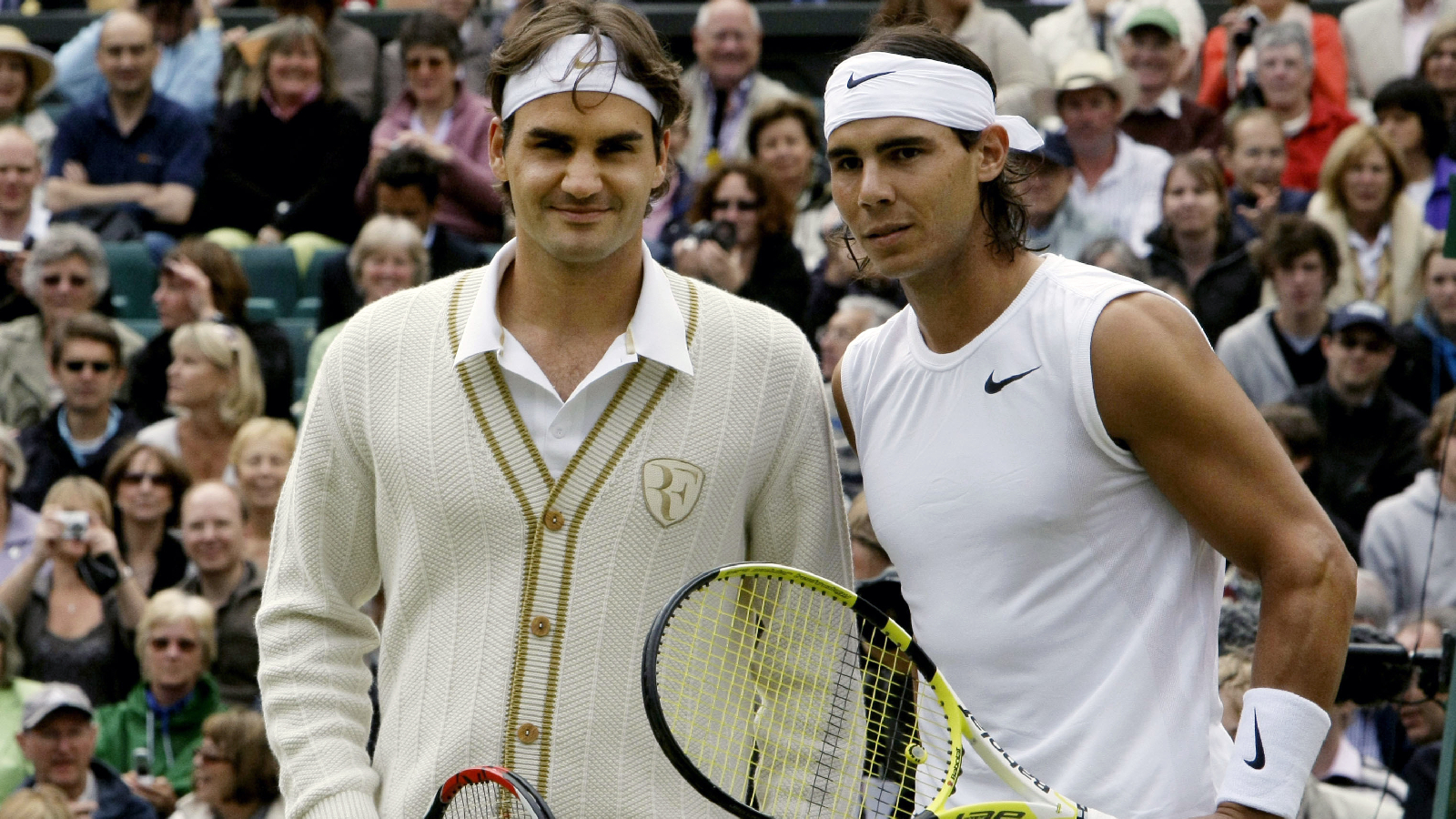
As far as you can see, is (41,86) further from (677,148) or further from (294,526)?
(294,526)

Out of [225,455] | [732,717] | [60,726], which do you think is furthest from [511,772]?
[225,455]

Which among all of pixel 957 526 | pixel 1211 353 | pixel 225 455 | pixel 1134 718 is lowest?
pixel 225 455

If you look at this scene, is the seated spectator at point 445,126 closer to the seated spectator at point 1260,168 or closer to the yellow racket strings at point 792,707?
the seated spectator at point 1260,168

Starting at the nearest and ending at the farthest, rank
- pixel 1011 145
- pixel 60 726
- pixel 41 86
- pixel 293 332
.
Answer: pixel 1011 145 → pixel 60 726 → pixel 293 332 → pixel 41 86

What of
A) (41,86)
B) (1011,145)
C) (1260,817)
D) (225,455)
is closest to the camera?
(1260,817)

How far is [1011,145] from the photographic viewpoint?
328 cm

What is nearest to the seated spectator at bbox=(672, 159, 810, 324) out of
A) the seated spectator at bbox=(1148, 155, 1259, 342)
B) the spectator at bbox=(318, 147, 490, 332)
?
the spectator at bbox=(318, 147, 490, 332)

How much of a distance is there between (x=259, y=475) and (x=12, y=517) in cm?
101

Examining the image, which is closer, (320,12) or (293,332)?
(293,332)

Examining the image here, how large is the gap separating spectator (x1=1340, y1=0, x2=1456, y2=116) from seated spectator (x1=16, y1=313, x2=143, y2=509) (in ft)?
21.4

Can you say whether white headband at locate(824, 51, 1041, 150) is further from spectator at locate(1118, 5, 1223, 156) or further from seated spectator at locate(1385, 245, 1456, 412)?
spectator at locate(1118, 5, 1223, 156)

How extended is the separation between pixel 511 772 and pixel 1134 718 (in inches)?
38.0

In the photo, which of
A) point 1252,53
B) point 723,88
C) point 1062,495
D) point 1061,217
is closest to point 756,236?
point 1061,217

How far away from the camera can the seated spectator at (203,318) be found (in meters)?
8.55
